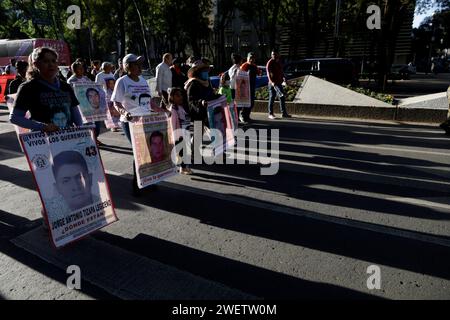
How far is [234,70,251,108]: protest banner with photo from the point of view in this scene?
34.5 feet

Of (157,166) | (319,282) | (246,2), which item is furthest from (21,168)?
(246,2)

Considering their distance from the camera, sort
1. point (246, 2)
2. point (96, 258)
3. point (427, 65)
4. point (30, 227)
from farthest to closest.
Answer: point (427, 65)
point (246, 2)
point (30, 227)
point (96, 258)

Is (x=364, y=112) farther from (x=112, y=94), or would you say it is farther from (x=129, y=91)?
(x=129, y=91)

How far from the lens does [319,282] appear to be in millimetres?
3037

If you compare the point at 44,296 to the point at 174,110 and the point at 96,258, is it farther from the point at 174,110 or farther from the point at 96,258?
the point at 174,110

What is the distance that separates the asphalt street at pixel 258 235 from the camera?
301 centimetres

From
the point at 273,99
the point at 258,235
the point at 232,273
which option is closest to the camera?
the point at 232,273

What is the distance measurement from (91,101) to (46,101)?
546 centimetres

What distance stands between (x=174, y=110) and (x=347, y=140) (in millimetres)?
4575

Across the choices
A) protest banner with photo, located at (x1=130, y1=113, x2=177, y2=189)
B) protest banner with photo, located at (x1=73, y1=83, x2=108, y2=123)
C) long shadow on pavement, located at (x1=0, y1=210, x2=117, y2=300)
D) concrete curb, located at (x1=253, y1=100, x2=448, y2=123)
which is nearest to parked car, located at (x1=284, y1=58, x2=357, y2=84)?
concrete curb, located at (x1=253, y1=100, x2=448, y2=123)

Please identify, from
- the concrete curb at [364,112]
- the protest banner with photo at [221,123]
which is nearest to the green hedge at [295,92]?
the concrete curb at [364,112]

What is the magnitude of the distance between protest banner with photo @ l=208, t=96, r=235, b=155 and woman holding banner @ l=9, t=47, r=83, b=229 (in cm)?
275

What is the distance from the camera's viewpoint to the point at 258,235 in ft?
12.8

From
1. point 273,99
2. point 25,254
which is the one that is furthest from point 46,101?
point 273,99
